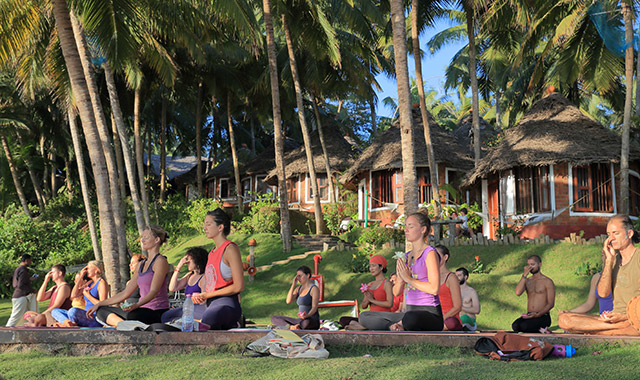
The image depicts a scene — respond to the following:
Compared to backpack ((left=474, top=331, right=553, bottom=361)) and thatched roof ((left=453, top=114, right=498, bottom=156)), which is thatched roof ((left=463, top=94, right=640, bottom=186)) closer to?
thatched roof ((left=453, top=114, right=498, bottom=156))

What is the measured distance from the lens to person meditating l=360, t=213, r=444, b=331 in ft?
17.4

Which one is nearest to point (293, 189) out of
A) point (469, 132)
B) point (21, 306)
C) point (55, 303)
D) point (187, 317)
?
point (469, 132)

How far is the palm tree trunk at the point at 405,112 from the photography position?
11773 mm

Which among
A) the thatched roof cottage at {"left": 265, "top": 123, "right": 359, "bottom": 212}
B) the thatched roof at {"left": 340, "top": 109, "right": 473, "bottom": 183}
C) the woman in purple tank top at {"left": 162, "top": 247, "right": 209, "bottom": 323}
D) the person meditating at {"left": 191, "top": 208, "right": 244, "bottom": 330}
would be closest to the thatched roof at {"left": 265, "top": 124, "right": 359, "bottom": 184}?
the thatched roof cottage at {"left": 265, "top": 123, "right": 359, "bottom": 212}

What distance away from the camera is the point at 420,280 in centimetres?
547

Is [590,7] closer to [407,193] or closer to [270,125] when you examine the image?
[407,193]

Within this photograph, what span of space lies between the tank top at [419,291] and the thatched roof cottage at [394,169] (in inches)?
685

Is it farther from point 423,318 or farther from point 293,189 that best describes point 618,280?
point 293,189

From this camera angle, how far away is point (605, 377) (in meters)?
4.34

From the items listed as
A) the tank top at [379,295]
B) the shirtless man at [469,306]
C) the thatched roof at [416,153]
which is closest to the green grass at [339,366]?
the tank top at [379,295]

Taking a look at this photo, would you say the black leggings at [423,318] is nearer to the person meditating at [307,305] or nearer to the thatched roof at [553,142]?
the person meditating at [307,305]

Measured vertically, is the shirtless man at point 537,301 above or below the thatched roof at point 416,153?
below

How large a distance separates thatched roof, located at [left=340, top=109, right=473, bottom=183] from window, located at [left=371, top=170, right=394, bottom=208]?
594 millimetres

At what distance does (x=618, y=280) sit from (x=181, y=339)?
402 cm
